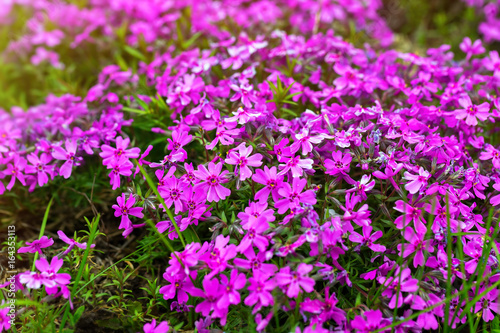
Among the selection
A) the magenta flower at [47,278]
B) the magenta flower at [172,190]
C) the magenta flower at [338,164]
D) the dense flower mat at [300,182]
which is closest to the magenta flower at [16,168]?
the dense flower mat at [300,182]

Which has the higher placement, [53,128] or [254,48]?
[254,48]

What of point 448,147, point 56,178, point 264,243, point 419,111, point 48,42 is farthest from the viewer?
point 48,42

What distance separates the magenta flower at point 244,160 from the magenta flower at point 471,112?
1.46 m

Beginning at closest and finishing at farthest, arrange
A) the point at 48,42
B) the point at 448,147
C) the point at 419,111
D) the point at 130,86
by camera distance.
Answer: the point at 448,147 → the point at 419,111 → the point at 130,86 → the point at 48,42

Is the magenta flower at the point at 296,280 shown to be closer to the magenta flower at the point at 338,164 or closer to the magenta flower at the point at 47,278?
the magenta flower at the point at 338,164

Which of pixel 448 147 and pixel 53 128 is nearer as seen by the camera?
pixel 448 147

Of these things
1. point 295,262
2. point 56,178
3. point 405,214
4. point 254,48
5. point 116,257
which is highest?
point 254,48

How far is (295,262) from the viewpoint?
7.06 feet

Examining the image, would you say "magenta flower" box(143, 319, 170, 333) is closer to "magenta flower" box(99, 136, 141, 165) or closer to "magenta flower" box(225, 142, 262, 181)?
"magenta flower" box(225, 142, 262, 181)

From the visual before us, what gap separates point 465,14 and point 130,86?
180 inches

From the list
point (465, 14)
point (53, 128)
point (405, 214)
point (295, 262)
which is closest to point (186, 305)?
point (295, 262)

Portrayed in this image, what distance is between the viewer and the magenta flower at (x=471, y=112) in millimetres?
2746

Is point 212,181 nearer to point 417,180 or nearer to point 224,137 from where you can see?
point 224,137

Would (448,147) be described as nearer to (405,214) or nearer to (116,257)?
(405,214)
